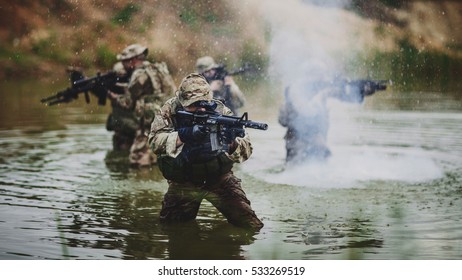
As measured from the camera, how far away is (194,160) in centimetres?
623

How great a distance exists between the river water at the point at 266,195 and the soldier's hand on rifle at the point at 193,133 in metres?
0.87

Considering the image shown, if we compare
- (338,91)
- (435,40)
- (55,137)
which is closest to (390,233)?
(338,91)

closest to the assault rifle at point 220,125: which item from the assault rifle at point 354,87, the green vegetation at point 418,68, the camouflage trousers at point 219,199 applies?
the camouflage trousers at point 219,199

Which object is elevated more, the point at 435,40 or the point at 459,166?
the point at 435,40

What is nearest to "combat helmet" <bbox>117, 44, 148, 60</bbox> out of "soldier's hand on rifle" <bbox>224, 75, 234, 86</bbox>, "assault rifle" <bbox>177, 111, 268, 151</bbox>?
"soldier's hand on rifle" <bbox>224, 75, 234, 86</bbox>

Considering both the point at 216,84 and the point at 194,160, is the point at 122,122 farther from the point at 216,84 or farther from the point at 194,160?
the point at 194,160

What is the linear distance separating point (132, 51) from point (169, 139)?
408 centimetres

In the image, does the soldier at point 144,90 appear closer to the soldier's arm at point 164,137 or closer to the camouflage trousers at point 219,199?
the camouflage trousers at point 219,199

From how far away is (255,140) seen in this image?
11.9 metres

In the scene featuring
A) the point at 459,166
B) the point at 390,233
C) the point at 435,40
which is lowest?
the point at 390,233

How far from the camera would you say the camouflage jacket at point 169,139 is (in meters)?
6.05

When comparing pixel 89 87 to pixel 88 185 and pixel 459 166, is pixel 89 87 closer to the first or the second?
pixel 88 185

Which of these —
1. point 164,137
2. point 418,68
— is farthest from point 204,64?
point 164,137
